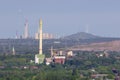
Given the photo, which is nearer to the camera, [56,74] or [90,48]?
[56,74]

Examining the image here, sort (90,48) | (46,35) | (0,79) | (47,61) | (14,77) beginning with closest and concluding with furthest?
1. (0,79)
2. (14,77)
3. (47,61)
4. (90,48)
5. (46,35)

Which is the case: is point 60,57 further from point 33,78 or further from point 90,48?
point 90,48

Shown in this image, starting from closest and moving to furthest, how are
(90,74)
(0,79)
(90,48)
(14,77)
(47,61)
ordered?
(0,79) < (14,77) < (90,74) < (47,61) < (90,48)

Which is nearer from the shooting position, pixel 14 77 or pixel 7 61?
pixel 14 77

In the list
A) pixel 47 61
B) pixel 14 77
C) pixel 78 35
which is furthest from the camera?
pixel 78 35

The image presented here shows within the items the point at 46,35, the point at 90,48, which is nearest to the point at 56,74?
the point at 90,48

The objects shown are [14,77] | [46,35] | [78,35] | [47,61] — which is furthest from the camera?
[78,35]

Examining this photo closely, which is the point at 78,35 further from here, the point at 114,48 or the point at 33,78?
the point at 33,78

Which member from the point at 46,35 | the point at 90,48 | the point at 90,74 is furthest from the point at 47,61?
the point at 46,35
